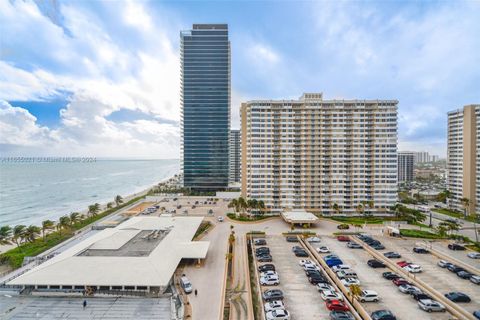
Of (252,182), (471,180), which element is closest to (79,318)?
(252,182)

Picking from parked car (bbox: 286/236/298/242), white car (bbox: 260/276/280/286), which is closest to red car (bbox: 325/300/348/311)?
white car (bbox: 260/276/280/286)

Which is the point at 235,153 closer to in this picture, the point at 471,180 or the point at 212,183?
the point at 212,183

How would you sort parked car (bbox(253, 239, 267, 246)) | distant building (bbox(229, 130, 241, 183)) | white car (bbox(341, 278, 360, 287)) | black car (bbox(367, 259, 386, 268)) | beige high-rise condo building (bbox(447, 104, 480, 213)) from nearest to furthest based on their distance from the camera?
white car (bbox(341, 278, 360, 287))
black car (bbox(367, 259, 386, 268))
parked car (bbox(253, 239, 267, 246))
beige high-rise condo building (bbox(447, 104, 480, 213))
distant building (bbox(229, 130, 241, 183))

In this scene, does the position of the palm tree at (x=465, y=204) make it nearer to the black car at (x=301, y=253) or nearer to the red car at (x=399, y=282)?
the red car at (x=399, y=282)

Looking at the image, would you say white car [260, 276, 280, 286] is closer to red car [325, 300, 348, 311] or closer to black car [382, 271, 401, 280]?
red car [325, 300, 348, 311]

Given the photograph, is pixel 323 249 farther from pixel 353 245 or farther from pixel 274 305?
pixel 274 305

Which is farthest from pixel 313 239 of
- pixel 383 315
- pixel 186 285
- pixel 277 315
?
pixel 186 285
